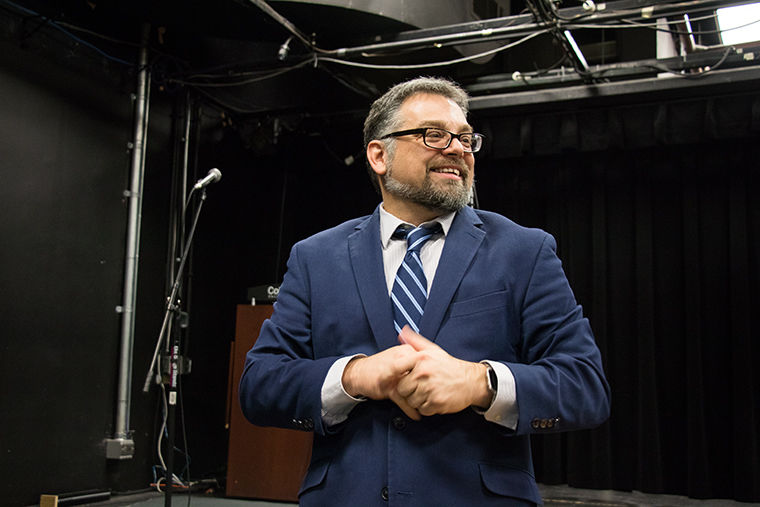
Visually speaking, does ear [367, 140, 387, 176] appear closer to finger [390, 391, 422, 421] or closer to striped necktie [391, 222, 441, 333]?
striped necktie [391, 222, 441, 333]

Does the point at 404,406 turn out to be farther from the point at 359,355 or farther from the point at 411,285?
the point at 411,285

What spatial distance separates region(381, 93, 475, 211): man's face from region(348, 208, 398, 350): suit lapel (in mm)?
91

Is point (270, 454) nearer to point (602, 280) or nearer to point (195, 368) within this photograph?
point (195, 368)

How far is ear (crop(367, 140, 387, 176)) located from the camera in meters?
1.44

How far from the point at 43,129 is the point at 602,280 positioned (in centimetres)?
416

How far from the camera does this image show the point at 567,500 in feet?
16.5

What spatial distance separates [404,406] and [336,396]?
0.37ft

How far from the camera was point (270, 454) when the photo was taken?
15.1 feet

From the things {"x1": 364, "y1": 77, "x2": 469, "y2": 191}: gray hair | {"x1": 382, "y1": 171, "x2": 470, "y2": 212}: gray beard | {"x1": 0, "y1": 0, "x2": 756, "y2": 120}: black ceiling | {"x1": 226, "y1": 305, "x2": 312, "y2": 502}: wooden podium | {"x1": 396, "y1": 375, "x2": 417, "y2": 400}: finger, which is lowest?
{"x1": 226, "y1": 305, "x2": 312, "y2": 502}: wooden podium

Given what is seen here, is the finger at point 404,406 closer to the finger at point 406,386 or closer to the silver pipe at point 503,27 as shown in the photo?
the finger at point 406,386

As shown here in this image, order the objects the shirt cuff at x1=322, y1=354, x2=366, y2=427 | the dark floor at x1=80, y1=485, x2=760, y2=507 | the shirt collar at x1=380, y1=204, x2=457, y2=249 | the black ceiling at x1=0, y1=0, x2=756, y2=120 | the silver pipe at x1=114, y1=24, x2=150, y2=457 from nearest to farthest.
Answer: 1. the shirt cuff at x1=322, y1=354, x2=366, y2=427
2. the shirt collar at x1=380, y1=204, x2=457, y2=249
3. the black ceiling at x1=0, y1=0, x2=756, y2=120
4. the dark floor at x1=80, y1=485, x2=760, y2=507
5. the silver pipe at x1=114, y1=24, x2=150, y2=457

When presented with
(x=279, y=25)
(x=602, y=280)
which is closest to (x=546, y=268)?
(x=279, y=25)

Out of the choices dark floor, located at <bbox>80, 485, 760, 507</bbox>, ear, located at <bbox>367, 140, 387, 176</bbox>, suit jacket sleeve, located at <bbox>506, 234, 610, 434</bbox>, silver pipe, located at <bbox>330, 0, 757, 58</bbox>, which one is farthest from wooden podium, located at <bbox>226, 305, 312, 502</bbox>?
suit jacket sleeve, located at <bbox>506, 234, 610, 434</bbox>

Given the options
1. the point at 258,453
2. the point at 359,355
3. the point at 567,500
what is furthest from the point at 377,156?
the point at 567,500
